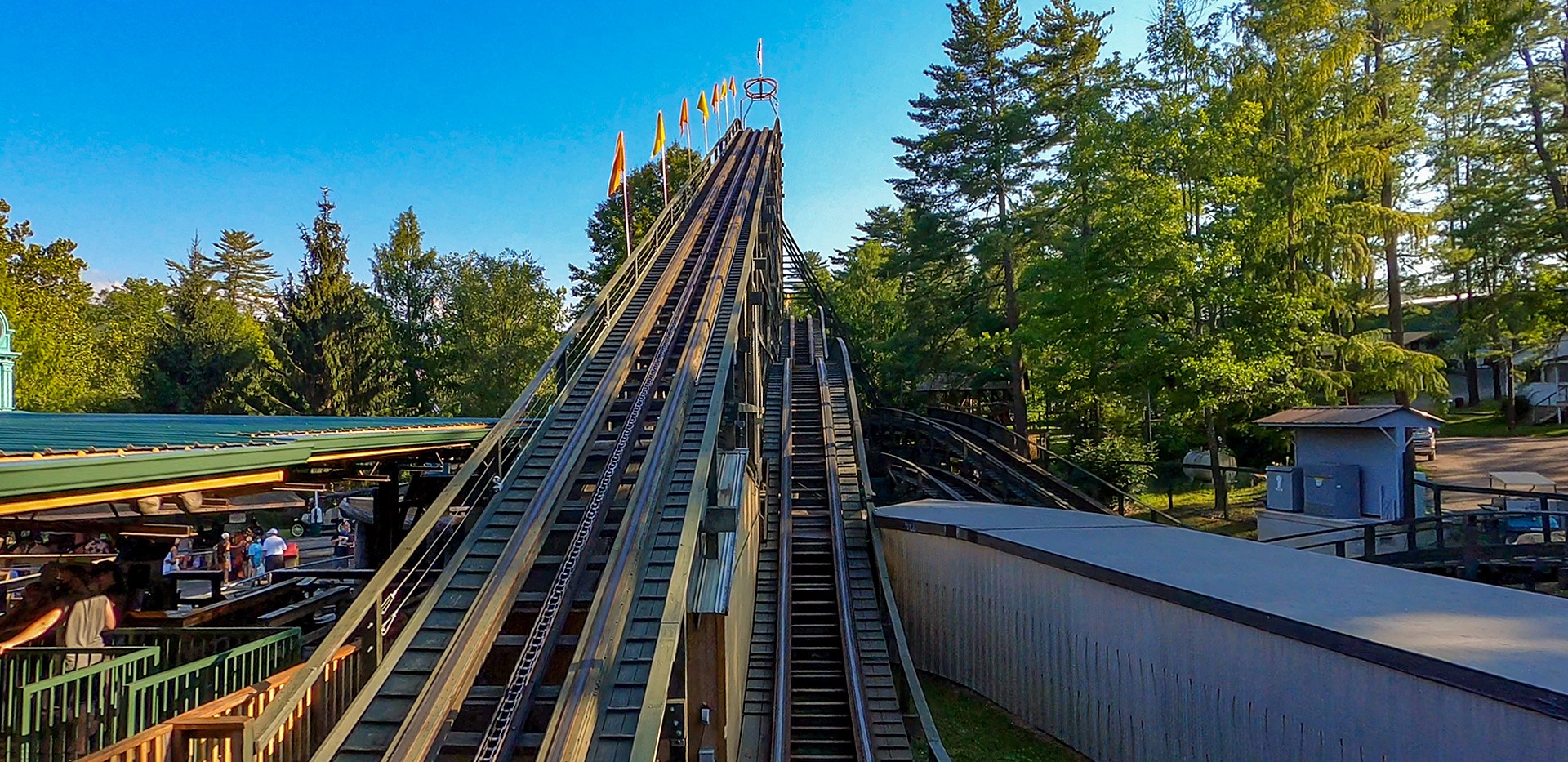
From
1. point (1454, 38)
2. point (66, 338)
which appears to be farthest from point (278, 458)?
point (66, 338)

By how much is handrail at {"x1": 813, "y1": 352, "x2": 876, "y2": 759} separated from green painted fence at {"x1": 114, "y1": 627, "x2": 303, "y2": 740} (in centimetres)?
541

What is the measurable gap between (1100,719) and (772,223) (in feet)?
79.4

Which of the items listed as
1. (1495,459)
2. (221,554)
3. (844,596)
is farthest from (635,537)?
(1495,459)

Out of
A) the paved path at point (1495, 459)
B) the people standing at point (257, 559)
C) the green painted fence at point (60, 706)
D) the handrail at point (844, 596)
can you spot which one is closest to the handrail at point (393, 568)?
the green painted fence at point (60, 706)

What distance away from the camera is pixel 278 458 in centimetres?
685

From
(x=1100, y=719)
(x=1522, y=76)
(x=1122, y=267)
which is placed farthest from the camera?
(x=1522, y=76)

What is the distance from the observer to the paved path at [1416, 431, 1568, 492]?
19719 mm

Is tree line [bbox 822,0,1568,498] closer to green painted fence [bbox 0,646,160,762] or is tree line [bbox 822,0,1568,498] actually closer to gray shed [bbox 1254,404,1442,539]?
gray shed [bbox 1254,404,1442,539]

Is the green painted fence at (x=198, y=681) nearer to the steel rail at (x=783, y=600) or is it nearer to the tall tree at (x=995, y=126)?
the steel rail at (x=783, y=600)

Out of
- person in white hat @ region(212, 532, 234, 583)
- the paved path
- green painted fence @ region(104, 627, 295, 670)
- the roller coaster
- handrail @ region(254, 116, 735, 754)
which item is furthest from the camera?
the paved path

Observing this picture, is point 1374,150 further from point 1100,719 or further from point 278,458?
point 278,458

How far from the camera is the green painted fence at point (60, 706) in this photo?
5.48 meters

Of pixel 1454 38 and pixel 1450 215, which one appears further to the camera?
pixel 1450 215

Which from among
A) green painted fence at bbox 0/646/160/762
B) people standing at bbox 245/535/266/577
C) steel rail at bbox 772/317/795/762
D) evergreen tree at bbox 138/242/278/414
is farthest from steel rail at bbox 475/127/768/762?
evergreen tree at bbox 138/242/278/414
